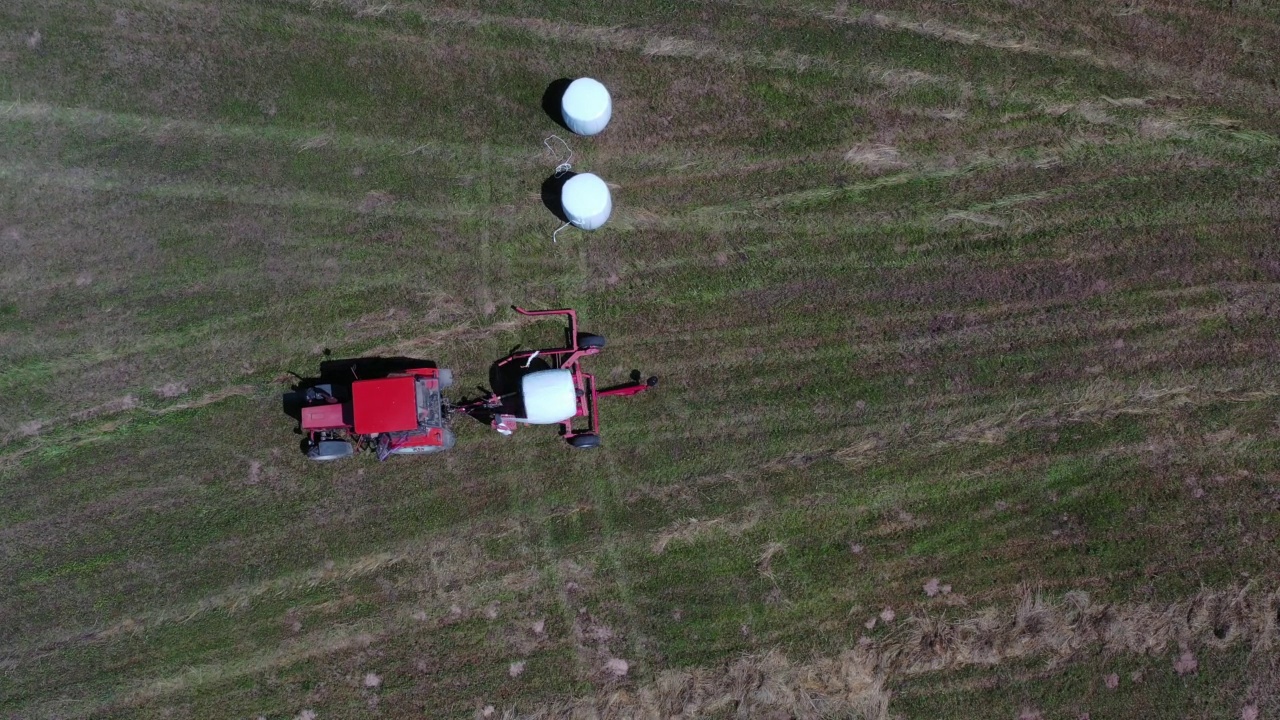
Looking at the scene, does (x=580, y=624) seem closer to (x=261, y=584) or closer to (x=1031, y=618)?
(x=261, y=584)

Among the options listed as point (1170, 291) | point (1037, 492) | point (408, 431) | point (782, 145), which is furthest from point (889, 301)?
point (408, 431)

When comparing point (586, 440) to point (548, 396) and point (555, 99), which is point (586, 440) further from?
point (555, 99)

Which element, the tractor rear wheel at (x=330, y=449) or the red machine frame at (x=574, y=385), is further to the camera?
the red machine frame at (x=574, y=385)

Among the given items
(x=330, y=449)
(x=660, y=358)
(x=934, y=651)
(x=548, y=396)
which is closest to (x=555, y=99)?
(x=660, y=358)

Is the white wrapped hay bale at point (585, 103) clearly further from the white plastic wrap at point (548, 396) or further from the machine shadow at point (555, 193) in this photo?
the white plastic wrap at point (548, 396)

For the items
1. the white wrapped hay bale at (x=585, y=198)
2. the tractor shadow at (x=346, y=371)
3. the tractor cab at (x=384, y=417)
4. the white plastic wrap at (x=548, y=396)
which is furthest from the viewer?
the tractor shadow at (x=346, y=371)

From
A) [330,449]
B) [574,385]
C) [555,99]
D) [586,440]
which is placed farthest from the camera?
[555,99]

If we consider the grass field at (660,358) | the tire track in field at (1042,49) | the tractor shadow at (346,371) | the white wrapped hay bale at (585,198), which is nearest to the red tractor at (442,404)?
the tractor shadow at (346,371)
